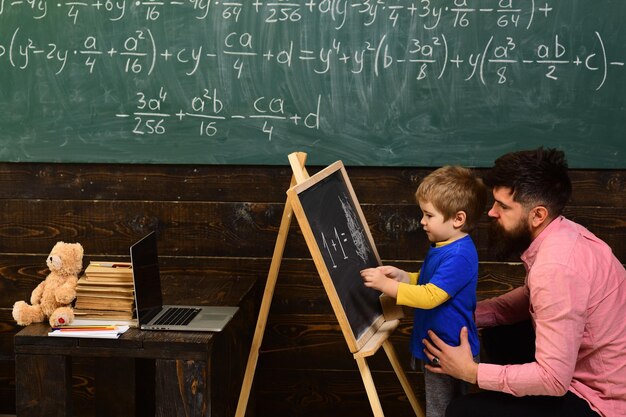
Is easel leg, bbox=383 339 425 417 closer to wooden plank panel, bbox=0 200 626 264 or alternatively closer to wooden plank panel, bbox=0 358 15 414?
wooden plank panel, bbox=0 200 626 264

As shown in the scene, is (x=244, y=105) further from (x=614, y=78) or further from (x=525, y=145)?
(x=614, y=78)

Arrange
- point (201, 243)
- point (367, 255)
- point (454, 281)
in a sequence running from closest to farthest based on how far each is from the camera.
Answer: point (454, 281), point (367, 255), point (201, 243)

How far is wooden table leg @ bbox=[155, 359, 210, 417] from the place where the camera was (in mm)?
2129

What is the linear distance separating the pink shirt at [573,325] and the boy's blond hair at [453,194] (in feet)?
0.69

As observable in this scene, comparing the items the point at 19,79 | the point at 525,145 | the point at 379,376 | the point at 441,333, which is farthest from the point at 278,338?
the point at 19,79

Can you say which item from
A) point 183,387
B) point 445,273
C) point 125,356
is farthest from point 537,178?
point 125,356

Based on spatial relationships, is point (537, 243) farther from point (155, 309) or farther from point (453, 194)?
Answer: point (155, 309)

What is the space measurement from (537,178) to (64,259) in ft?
4.73

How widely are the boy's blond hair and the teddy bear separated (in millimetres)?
1097

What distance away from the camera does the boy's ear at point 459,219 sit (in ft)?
7.23

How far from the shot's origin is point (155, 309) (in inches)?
93.5

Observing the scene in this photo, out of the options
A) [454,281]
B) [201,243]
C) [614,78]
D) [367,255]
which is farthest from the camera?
[201,243]

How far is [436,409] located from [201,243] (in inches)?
50.1

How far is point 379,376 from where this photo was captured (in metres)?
3.16
